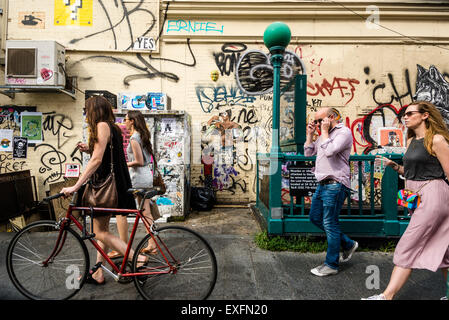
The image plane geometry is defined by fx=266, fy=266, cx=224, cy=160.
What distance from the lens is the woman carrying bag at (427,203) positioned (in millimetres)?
2213

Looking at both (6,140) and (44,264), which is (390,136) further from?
(6,140)

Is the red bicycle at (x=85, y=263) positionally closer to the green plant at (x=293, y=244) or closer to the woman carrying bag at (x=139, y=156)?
the woman carrying bag at (x=139, y=156)

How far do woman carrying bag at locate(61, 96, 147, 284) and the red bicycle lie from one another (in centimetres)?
12

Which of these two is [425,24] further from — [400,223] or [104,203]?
[104,203]

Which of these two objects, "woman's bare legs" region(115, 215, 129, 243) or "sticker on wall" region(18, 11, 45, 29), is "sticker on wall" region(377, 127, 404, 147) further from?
"sticker on wall" region(18, 11, 45, 29)

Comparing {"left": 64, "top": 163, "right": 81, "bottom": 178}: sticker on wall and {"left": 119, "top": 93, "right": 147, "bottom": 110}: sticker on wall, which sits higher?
{"left": 119, "top": 93, "right": 147, "bottom": 110}: sticker on wall

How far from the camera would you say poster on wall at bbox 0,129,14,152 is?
6551 millimetres

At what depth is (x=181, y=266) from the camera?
2.42m

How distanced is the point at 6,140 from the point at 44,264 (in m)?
5.64

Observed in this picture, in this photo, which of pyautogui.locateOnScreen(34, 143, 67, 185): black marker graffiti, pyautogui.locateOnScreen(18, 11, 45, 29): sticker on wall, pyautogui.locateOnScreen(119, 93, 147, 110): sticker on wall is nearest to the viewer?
pyautogui.locateOnScreen(119, 93, 147, 110): sticker on wall

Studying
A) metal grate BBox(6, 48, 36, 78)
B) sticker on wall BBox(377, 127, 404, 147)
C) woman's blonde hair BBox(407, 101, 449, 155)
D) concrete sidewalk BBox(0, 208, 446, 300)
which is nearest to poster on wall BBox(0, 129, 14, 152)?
metal grate BBox(6, 48, 36, 78)

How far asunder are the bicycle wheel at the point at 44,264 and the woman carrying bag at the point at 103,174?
7.3 inches

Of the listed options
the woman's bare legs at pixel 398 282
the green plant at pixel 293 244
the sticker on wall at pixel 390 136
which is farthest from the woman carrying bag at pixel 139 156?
the sticker on wall at pixel 390 136

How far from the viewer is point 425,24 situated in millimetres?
6551
